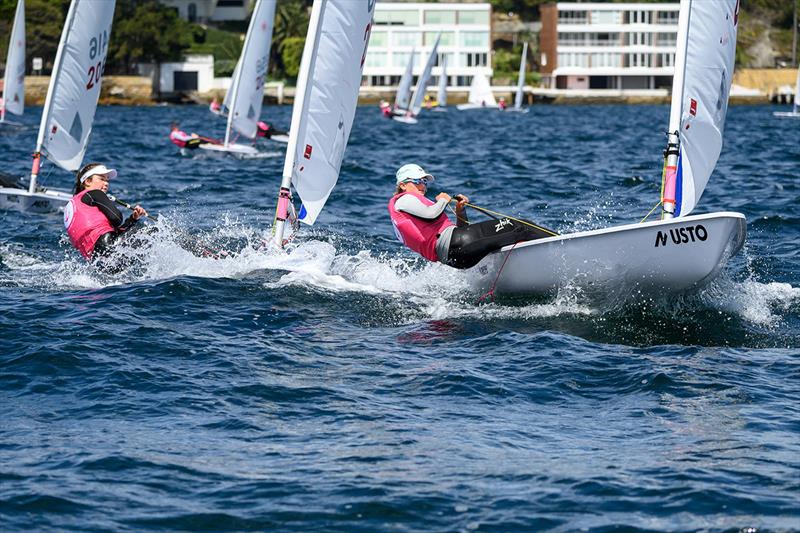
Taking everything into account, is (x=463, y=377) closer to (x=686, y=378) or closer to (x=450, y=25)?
(x=686, y=378)

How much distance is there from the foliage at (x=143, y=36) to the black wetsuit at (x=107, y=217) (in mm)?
89161

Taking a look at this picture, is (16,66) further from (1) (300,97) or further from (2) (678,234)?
(2) (678,234)

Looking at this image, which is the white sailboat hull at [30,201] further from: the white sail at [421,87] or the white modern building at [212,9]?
the white modern building at [212,9]

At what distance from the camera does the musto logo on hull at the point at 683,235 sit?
9930mm

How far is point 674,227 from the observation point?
10.0 meters

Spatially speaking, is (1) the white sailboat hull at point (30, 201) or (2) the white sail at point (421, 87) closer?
(1) the white sailboat hull at point (30, 201)

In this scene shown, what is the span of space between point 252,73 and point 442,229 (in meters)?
22.3

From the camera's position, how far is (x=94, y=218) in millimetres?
12141

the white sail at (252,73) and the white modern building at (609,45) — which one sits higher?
the white modern building at (609,45)

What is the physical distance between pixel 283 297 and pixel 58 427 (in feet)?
13.4

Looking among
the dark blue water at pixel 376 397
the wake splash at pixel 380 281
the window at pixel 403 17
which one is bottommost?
the dark blue water at pixel 376 397

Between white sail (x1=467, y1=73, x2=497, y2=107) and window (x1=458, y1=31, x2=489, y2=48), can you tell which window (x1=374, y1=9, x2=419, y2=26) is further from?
white sail (x1=467, y1=73, x2=497, y2=107)

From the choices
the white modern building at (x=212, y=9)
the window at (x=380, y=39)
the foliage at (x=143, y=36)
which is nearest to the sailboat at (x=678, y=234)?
the foliage at (x=143, y=36)

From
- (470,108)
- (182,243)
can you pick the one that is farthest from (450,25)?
(182,243)
